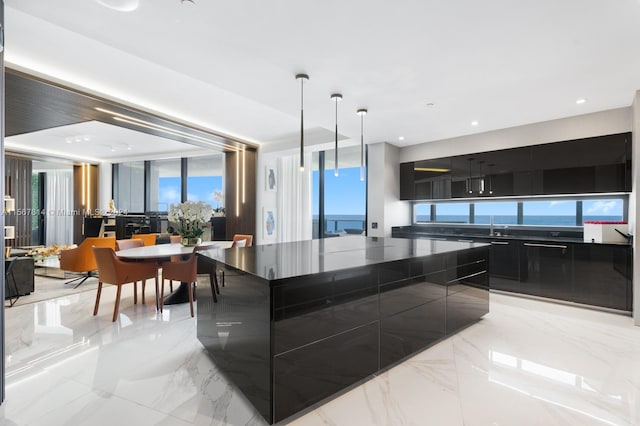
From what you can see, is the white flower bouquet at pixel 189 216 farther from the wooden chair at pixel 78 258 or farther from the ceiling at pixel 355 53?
the wooden chair at pixel 78 258

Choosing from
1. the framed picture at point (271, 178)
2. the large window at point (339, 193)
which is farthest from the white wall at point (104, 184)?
the large window at point (339, 193)

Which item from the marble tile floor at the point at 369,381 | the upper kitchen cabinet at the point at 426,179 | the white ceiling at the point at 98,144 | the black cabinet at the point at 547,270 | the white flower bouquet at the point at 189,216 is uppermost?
the white ceiling at the point at 98,144

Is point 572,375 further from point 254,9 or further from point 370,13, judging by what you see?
point 254,9

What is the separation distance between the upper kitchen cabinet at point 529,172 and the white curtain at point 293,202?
229 centimetres

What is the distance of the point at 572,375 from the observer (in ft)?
7.48

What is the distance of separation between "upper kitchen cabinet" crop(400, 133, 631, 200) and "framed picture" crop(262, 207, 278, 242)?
3.01m

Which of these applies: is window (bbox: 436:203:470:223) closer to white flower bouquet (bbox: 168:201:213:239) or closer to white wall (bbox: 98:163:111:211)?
white flower bouquet (bbox: 168:201:213:239)

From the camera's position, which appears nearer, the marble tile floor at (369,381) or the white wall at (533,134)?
the marble tile floor at (369,381)

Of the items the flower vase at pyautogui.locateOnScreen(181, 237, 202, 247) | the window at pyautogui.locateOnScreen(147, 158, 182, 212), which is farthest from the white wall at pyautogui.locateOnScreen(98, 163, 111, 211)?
the flower vase at pyautogui.locateOnScreen(181, 237, 202, 247)

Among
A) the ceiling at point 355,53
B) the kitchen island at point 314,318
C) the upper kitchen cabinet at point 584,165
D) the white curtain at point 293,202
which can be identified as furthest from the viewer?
the white curtain at point 293,202

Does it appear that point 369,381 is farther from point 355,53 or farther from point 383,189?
point 383,189

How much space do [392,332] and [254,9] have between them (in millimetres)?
2489

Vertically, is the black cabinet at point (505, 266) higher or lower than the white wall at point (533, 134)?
lower

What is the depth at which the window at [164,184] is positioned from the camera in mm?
8461
